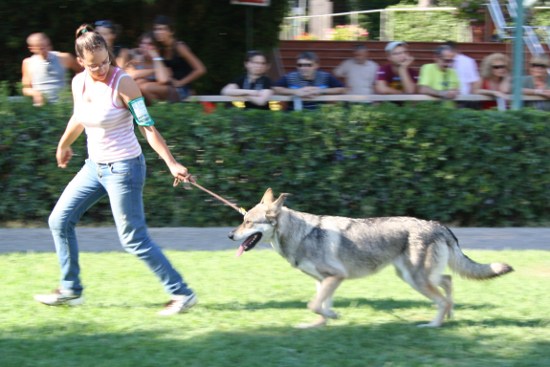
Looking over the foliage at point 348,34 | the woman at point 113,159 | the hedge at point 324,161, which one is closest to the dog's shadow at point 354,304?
the woman at point 113,159

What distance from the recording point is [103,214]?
10.2 meters

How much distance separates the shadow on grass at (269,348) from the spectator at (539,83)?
6.20 metres

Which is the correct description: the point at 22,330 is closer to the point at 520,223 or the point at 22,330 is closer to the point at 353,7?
the point at 520,223

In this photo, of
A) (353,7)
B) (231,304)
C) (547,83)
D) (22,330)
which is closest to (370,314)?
(231,304)

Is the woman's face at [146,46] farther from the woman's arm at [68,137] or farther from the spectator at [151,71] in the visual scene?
the woman's arm at [68,137]

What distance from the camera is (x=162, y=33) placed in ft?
35.6

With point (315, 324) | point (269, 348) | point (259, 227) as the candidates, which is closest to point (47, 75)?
point (259, 227)

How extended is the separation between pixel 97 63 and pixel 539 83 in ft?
24.9

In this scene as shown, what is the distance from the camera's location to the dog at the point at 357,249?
236 inches

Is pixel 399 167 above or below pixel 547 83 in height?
below

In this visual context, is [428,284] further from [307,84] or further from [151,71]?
[151,71]

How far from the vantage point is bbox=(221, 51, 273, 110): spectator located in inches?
415

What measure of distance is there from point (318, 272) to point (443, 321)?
3.25ft

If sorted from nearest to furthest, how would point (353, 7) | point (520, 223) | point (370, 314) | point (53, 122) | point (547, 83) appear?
point (370, 314), point (53, 122), point (520, 223), point (547, 83), point (353, 7)
